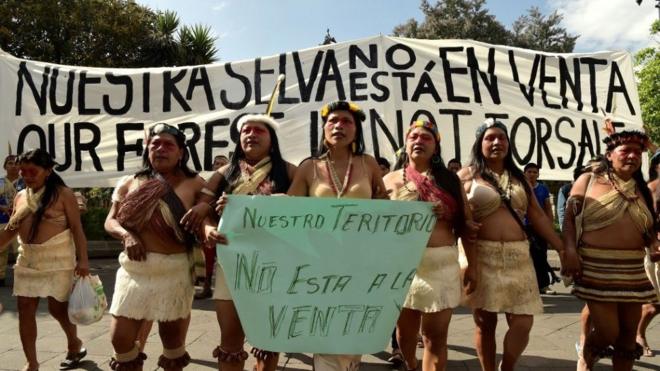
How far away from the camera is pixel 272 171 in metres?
2.88

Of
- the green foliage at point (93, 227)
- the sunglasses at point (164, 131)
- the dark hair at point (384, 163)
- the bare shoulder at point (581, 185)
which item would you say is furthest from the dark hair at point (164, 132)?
the green foliage at point (93, 227)

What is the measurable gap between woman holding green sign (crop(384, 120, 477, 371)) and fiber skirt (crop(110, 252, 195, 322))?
122cm

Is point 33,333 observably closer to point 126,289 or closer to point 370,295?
point 126,289

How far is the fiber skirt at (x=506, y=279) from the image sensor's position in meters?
3.00

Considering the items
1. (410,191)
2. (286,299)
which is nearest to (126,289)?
(286,299)

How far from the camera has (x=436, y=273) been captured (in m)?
2.88

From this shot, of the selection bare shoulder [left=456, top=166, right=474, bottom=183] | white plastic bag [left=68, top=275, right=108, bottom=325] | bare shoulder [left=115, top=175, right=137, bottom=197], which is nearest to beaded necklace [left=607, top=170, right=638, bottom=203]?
bare shoulder [left=456, top=166, right=474, bottom=183]

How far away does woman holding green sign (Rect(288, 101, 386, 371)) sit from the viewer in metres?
2.77

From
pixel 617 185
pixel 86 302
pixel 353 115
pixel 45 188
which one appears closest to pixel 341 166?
pixel 353 115

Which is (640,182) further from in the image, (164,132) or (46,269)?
(46,269)

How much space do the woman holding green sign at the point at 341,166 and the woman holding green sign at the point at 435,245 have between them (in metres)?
0.24

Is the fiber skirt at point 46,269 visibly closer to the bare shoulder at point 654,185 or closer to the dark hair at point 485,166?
the dark hair at point 485,166

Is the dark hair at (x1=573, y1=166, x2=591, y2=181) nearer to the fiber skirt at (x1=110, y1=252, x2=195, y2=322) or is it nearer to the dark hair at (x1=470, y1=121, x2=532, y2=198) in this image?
the dark hair at (x1=470, y1=121, x2=532, y2=198)

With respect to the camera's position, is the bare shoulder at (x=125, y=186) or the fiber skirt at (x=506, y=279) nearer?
the bare shoulder at (x=125, y=186)
